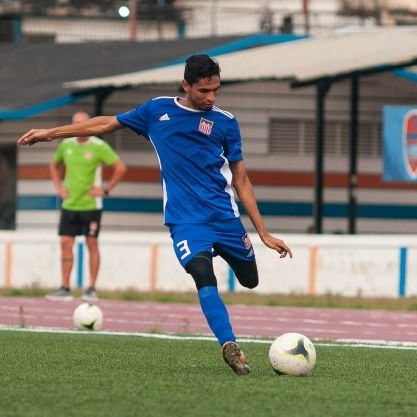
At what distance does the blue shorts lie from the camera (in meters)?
10.6

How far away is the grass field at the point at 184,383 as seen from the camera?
855 cm

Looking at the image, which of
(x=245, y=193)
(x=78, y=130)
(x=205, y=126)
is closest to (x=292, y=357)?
(x=245, y=193)

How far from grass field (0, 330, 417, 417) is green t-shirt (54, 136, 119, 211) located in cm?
Result: 693

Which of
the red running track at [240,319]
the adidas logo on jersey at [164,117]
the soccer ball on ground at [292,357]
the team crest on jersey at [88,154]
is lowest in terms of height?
the red running track at [240,319]

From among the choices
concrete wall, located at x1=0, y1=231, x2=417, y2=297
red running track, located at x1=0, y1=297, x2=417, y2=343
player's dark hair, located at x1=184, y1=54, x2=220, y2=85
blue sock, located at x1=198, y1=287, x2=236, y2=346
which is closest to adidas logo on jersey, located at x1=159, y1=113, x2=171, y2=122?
player's dark hair, located at x1=184, y1=54, x2=220, y2=85

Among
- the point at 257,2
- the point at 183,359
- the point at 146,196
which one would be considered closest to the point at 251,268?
the point at 183,359

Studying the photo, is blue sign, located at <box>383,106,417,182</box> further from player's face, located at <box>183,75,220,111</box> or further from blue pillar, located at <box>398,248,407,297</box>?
player's face, located at <box>183,75,220,111</box>

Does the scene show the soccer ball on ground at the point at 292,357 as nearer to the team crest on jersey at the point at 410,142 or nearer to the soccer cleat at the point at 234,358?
the soccer cleat at the point at 234,358

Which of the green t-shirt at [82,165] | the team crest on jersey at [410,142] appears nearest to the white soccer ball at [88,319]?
the green t-shirt at [82,165]

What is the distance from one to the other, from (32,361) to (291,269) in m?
12.0

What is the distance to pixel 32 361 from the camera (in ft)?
36.9

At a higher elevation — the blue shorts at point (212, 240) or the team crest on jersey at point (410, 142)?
the blue shorts at point (212, 240)

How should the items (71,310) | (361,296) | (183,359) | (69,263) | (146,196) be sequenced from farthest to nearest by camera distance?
1. (146,196)
2. (361,296)
3. (69,263)
4. (71,310)
5. (183,359)

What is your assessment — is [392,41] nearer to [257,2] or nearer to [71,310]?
[71,310]
